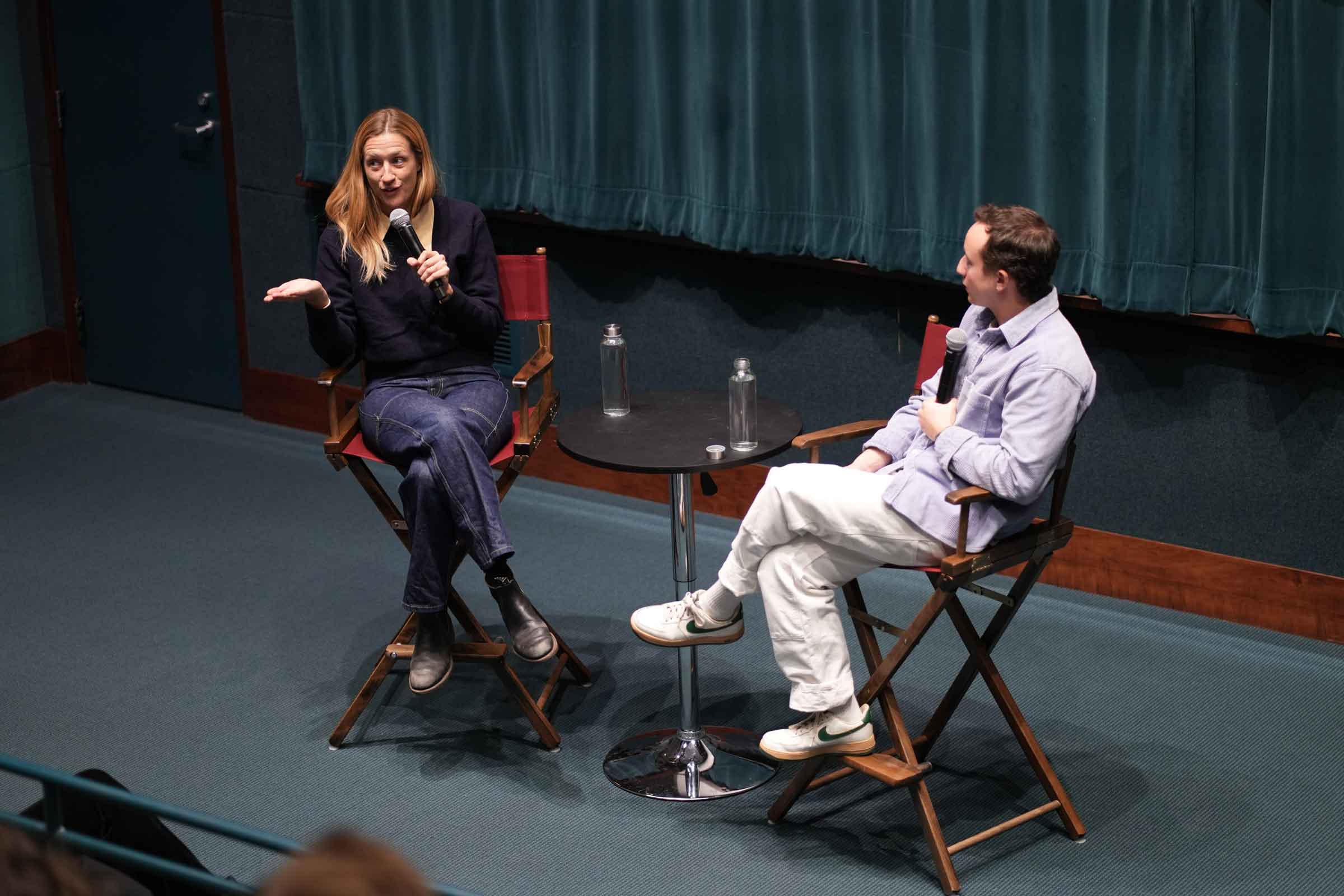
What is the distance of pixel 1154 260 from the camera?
13.2ft

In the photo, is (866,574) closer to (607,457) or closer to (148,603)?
(607,457)

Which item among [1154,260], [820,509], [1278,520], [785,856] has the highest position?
[1154,260]

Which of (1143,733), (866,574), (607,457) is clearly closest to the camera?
(607,457)

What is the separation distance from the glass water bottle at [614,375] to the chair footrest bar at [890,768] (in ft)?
3.16

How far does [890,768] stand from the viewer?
3.21m

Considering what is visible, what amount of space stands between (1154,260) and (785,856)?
1.78 meters

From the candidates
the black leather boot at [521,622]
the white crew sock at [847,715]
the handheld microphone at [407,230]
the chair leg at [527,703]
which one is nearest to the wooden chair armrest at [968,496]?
the white crew sock at [847,715]

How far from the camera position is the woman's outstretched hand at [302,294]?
3.54m

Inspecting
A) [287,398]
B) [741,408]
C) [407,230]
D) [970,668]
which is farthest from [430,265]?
[287,398]

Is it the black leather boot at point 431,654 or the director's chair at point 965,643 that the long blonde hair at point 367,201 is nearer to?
the black leather boot at point 431,654

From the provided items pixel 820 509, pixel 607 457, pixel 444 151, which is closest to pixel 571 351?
pixel 444 151

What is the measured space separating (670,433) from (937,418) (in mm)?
625

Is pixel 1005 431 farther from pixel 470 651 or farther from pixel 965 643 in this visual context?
pixel 470 651

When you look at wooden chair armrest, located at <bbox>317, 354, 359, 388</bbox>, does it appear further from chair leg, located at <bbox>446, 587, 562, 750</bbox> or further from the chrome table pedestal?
the chrome table pedestal
